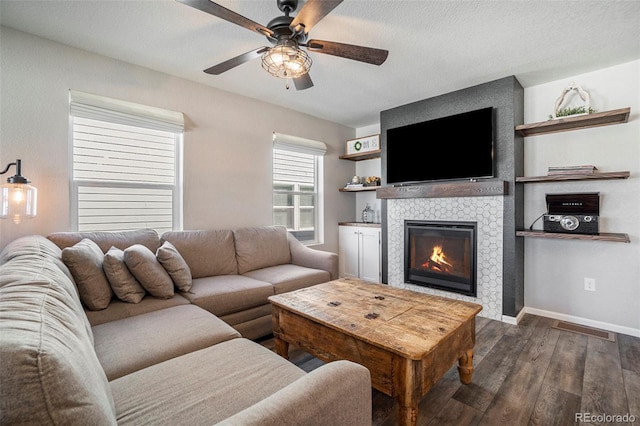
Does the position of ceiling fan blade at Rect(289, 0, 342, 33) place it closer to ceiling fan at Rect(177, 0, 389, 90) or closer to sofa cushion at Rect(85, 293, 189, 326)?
ceiling fan at Rect(177, 0, 389, 90)

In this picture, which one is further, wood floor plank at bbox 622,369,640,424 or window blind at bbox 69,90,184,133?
window blind at bbox 69,90,184,133

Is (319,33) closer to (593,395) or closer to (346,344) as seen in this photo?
(346,344)

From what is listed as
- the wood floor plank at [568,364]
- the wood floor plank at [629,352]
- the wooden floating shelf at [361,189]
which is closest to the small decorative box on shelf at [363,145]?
the wooden floating shelf at [361,189]

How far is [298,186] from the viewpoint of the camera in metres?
4.36

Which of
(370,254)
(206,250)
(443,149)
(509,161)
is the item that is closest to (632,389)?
(509,161)

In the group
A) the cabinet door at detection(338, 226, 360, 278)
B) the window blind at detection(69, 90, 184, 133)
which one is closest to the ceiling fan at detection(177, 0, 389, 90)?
the window blind at detection(69, 90, 184, 133)

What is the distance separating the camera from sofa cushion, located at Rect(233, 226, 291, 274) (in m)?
3.24

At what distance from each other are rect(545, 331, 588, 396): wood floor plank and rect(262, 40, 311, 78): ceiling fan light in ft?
Answer: 8.71

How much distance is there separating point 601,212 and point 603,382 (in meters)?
1.66

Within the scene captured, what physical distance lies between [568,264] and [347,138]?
11.0 feet

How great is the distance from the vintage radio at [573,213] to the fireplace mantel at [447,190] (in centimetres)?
46

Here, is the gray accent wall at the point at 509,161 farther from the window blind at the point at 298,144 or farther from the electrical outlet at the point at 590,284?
the window blind at the point at 298,144

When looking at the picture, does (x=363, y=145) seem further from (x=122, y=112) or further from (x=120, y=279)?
(x=120, y=279)

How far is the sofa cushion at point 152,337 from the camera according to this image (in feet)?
4.50
